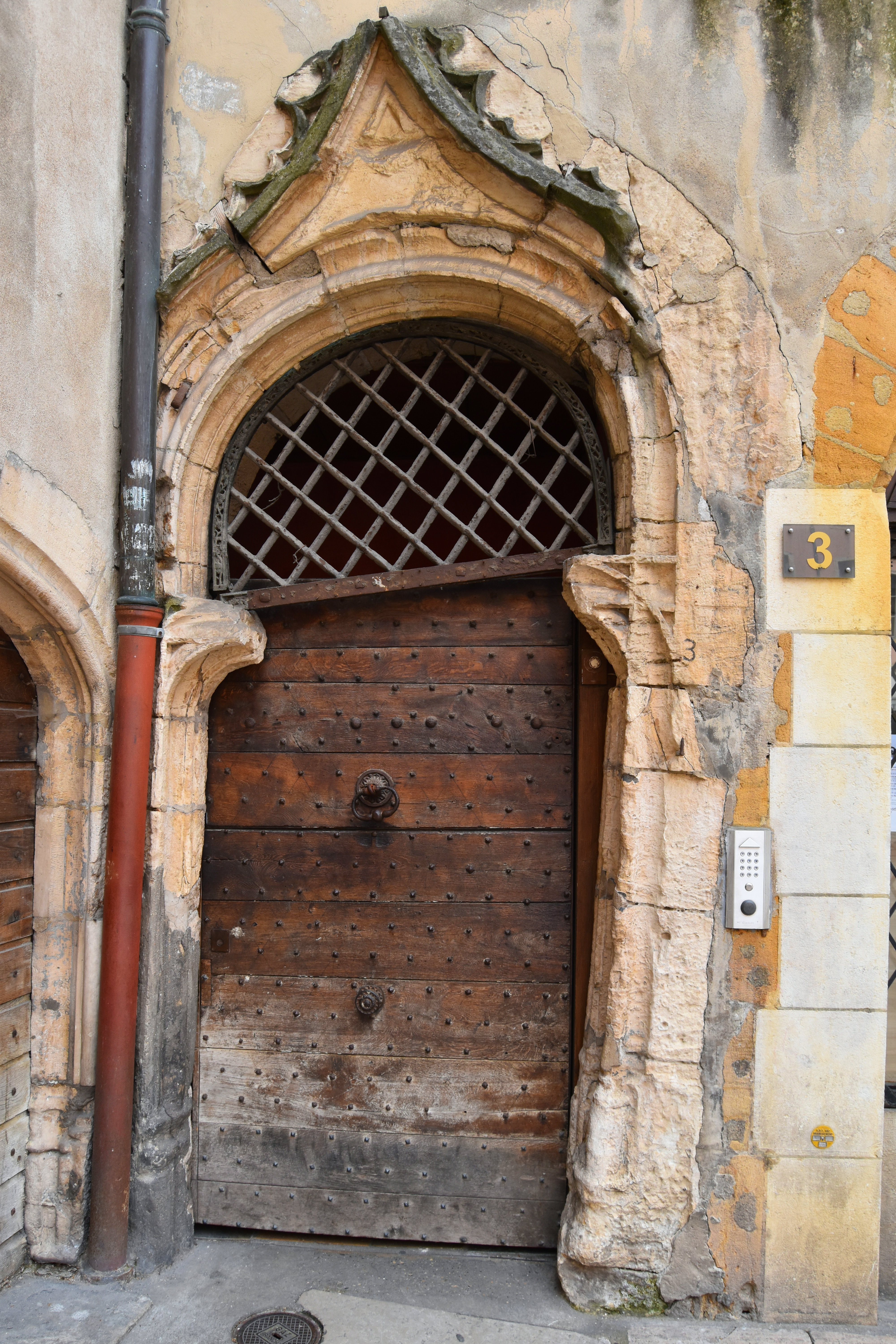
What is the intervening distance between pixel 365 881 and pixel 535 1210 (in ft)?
3.89

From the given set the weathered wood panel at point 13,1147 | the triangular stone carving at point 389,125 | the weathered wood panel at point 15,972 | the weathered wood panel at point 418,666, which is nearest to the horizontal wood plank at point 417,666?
the weathered wood panel at point 418,666

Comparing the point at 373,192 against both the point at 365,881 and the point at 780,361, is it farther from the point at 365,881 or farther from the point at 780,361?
the point at 365,881

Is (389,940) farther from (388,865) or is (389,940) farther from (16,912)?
(16,912)

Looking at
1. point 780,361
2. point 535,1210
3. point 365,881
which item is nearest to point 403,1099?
point 535,1210

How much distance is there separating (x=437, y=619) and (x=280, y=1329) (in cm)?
213

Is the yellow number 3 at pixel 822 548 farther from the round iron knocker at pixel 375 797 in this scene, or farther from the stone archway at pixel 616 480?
the round iron knocker at pixel 375 797

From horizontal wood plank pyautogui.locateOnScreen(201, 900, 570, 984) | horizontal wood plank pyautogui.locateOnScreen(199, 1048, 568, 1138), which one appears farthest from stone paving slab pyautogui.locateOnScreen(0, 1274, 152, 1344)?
horizontal wood plank pyautogui.locateOnScreen(201, 900, 570, 984)

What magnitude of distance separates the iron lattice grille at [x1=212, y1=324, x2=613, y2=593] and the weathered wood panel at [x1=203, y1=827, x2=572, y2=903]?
0.89 meters

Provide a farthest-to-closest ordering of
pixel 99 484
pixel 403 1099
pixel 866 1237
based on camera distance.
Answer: pixel 403 1099 < pixel 99 484 < pixel 866 1237

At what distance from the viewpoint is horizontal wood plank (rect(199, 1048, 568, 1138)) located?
8.94ft

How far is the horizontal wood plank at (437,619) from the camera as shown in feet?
9.21

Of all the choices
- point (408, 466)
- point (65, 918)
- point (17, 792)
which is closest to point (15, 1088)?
point (65, 918)

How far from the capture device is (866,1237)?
240 cm

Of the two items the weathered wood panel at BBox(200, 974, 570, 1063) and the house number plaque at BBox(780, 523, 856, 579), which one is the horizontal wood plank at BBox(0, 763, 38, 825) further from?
the house number plaque at BBox(780, 523, 856, 579)
